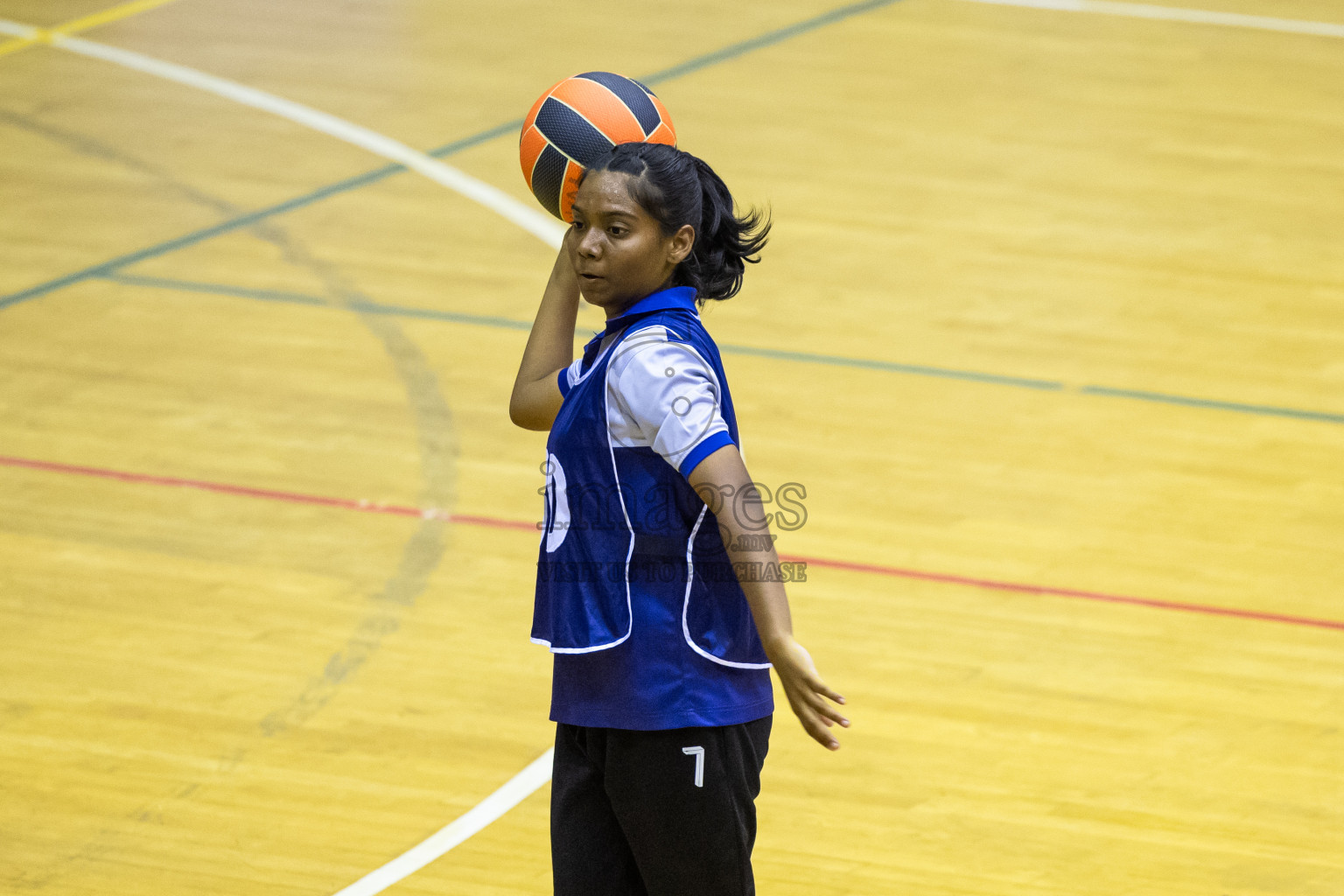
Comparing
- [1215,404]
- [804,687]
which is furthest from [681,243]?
[1215,404]

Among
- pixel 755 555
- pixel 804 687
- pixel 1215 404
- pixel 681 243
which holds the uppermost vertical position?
pixel 681 243

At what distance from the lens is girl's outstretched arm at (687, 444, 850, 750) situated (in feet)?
6.99

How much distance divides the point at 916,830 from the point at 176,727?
165 cm

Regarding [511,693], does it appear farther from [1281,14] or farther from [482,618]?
[1281,14]

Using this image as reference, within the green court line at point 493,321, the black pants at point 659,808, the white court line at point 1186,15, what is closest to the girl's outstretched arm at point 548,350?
the black pants at point 659,808

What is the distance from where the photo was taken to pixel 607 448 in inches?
91.3

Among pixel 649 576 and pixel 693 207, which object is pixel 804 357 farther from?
pixel 649 576

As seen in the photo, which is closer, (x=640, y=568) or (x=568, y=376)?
(x=640, y=568)

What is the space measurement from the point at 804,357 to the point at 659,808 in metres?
3.71

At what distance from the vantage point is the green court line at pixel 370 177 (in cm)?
641

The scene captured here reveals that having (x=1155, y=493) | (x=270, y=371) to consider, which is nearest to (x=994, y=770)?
(x=1155, y=493)

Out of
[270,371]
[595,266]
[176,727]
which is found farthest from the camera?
[270,371]

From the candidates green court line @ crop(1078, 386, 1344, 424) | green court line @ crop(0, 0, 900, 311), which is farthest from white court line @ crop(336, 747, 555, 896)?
green court line @ crop(0, 0, 900, 311)

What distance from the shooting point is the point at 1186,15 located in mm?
9742
